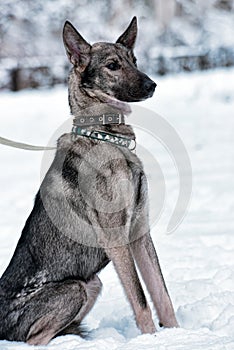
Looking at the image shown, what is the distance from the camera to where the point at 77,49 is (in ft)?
14.4

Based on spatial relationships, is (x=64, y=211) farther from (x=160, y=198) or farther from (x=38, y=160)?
(x=38, y=160)

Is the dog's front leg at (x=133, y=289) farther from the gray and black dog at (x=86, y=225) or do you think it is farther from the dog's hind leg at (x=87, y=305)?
the dog's hind leg at (x=87, y=305)

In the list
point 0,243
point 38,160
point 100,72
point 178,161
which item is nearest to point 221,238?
point 0,243

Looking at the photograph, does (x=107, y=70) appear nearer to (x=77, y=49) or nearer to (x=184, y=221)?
(x=77, y=49)

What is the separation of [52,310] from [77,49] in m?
1.53

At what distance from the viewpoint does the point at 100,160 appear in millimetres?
4156

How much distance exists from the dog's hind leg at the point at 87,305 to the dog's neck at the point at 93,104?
35.3 inches

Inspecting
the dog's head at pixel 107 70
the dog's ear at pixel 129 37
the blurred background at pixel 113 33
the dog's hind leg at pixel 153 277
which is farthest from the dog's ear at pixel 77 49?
the blurred background at pixel 113 33

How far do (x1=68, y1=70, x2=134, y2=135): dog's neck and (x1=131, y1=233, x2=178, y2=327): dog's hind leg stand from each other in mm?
662

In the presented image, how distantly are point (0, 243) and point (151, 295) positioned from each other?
2340 mm

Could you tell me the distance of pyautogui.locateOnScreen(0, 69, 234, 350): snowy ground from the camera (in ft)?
13.2

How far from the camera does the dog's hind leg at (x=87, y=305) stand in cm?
417

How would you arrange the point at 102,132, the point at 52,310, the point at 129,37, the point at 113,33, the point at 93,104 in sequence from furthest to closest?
1. the point at 113,33
2. the point at 129,37
3. the point at 93,104
4. the point at 102,132
5. the point at 52,310

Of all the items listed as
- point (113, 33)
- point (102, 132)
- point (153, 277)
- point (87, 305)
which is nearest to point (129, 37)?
point (102, 132)
